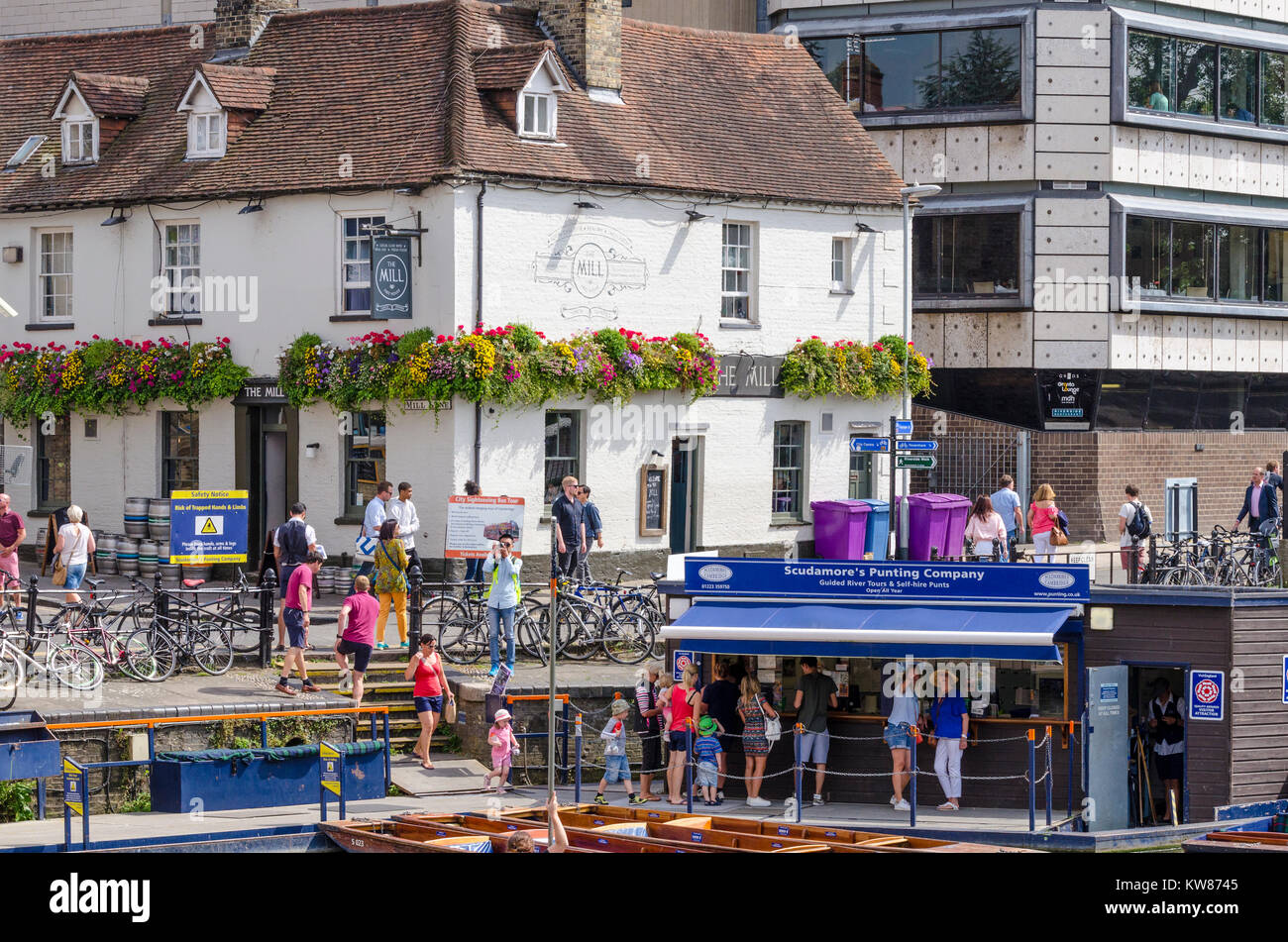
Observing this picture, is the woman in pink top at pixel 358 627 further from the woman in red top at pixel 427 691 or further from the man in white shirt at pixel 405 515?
the man in white shirt at pixel 405 515

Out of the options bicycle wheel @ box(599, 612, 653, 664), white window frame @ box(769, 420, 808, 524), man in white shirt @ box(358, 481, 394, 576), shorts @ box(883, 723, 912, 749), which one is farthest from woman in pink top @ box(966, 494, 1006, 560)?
man in white shirt @ box(358, 481, 394, 576)

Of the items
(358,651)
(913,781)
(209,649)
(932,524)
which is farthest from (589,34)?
(913,781)

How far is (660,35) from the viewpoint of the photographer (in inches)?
1486

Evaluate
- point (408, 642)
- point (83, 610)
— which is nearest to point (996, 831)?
point (408, 642)

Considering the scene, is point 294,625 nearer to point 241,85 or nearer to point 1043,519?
point 1043,519

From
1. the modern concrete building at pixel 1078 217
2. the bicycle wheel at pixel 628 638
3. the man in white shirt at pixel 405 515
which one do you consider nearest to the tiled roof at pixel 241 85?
the man in white shirt at pixel 405 515

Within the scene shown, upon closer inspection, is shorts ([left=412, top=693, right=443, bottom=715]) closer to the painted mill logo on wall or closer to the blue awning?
the blue awning

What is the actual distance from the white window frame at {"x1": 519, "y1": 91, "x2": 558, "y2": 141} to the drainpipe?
1640mm

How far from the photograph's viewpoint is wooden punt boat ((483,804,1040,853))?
20.6m

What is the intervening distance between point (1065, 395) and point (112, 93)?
19070 millimetres

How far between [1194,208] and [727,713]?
2248 cm

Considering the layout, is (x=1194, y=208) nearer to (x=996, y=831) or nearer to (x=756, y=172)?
(x=756, y=172)

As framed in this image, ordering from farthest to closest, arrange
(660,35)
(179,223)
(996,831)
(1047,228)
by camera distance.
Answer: (1047,228)
(660,35)
(179,223)
(996,831)

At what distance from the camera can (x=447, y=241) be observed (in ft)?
103
